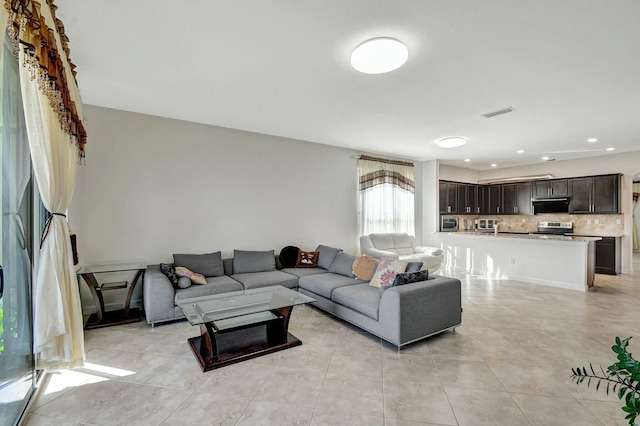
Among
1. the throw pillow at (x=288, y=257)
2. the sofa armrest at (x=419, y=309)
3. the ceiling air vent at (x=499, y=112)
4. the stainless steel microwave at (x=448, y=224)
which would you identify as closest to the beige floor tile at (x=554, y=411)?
the sofa armrest at (x=419, y=309)

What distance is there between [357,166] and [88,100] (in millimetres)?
4584

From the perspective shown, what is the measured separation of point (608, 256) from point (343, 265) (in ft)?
21.3

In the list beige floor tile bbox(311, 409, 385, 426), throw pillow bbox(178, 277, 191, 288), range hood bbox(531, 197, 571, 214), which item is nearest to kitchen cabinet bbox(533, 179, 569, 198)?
range hood bbox(531, 197, 571, 214)

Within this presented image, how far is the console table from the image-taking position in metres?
3.46

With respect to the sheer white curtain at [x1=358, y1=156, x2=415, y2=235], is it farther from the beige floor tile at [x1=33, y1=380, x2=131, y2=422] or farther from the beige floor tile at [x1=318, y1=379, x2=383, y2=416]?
the beige floor tile at [x1=33, y1=380, x2=131, y2=422]

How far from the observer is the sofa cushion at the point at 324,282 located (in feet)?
12.9

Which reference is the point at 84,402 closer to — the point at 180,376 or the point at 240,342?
the point at 180,376

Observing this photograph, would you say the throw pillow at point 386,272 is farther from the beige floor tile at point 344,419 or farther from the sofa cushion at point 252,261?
the sofa cushion at point 252,261

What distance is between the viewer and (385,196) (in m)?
6.79

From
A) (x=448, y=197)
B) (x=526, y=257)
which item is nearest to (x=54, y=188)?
(x=526, y=257)

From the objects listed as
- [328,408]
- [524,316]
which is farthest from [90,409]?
[524,316]

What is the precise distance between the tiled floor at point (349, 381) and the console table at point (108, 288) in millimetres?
213

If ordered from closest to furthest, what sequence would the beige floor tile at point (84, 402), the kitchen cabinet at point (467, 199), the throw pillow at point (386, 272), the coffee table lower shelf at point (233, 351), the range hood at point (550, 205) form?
the beige floor tile at point (84, 402)
the coffee table lower shelf at point (233, 351)
the throw pillow at point (386, 272)
the range hood at point (550, 205)
the kitchen cabinet at point (467, 199)

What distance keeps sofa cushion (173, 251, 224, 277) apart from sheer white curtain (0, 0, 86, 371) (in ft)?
5.39
